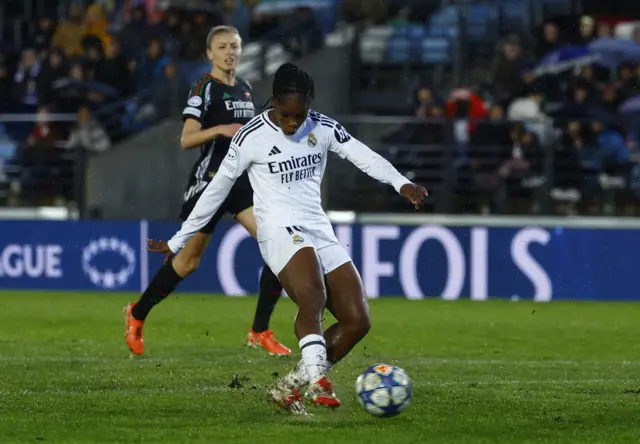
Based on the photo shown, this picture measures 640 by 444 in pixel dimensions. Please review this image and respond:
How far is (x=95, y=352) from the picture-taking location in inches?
396

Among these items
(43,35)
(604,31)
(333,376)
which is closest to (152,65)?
(43,35)

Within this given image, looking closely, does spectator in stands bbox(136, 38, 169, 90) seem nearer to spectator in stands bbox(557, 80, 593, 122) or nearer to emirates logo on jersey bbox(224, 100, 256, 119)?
spectator in stands bbox(557, 80, 593, 122)

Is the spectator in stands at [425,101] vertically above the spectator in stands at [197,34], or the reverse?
the spectator in stands at [197,34]

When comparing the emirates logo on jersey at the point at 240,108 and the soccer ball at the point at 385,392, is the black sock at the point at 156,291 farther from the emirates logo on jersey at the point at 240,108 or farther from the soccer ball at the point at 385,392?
the soccer ball at the point at 385,392

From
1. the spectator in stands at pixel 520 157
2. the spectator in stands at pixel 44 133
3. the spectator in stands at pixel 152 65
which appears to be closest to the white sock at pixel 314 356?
the spectator in stands at pixel 520 157

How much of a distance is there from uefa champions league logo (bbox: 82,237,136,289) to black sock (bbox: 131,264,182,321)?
6.39 metres

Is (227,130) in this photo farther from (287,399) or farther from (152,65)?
(152,65)

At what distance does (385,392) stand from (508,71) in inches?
449

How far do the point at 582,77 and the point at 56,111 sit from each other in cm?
711

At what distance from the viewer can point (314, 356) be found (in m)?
6.67

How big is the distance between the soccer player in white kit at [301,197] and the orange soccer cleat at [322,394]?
0.19 meters

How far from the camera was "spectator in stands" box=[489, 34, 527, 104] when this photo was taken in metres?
17.3

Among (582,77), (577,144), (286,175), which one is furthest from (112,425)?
(582,77)

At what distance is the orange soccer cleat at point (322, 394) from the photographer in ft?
21.7
